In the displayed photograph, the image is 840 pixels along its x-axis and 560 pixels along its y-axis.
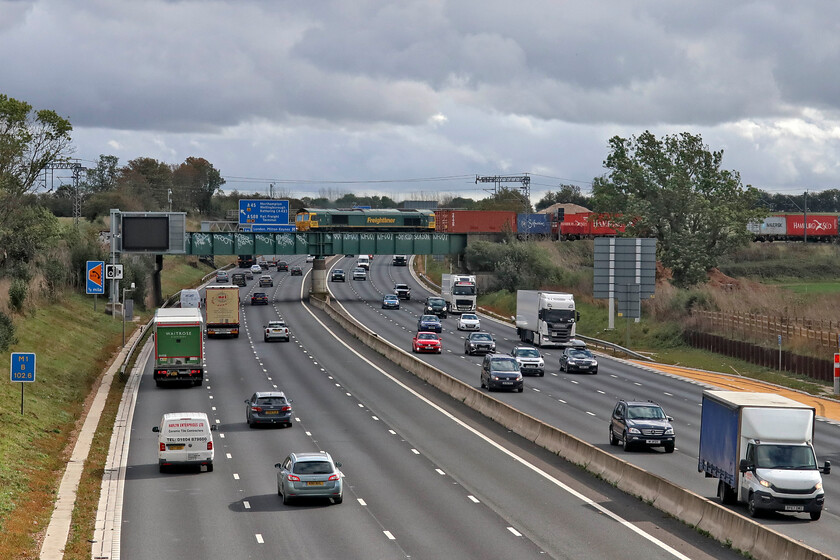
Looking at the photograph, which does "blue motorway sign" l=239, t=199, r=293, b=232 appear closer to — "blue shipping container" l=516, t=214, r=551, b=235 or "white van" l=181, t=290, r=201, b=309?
"white van" l=181, t=290, r=201, b=309

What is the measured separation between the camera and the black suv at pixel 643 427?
1423 inches

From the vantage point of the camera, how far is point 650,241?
79.9 m

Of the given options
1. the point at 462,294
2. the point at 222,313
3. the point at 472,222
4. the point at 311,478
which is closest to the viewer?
the point at 311,478

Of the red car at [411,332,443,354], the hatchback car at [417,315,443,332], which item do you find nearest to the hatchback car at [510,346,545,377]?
the red car at [411,332,443,354]

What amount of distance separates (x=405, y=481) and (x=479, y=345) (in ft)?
130

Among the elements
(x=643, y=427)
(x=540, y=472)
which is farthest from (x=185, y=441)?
(x=643, y=427)

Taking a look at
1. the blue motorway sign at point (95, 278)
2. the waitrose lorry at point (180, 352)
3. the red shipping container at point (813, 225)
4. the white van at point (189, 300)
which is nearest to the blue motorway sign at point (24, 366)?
the waitrose lorry at point (180, 352)

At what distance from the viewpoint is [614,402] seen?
50469mm

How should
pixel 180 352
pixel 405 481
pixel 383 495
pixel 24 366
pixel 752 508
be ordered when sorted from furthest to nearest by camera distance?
pixel 180 352 → pixel 24 366 → pixel 405 481 → pixel 383 495 → pixel 752 508

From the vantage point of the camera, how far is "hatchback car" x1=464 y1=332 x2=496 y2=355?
71.1 m

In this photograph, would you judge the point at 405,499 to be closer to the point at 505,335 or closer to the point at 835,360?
the point at 835,360

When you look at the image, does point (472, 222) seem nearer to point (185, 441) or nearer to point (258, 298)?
point (258, 298)

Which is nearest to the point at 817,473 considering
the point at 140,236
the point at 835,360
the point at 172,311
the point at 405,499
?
the point at 405,499

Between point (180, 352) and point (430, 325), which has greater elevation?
point (180, 352)
